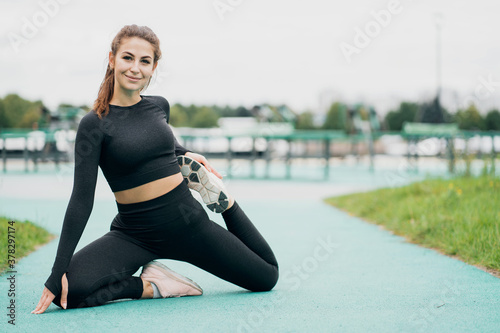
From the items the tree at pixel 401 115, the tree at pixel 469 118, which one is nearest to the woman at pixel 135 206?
the tree at pixel 469 118

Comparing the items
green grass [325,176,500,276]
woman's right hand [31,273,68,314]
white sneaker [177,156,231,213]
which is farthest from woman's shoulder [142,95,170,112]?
green grass [325,176,500,276]

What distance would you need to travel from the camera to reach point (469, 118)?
46.9 meters

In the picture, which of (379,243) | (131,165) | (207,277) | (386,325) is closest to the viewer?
(386,325)

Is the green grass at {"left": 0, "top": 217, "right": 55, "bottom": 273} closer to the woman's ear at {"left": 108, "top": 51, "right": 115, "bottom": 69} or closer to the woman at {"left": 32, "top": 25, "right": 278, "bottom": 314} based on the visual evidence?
the woman at {"left": 32, "top": 25, "right": 278, "bottom": 314}

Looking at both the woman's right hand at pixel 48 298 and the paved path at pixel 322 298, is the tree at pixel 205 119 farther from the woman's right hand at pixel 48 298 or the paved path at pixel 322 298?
the woman's right hand at pixel 48 298

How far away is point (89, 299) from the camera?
3.17 metres

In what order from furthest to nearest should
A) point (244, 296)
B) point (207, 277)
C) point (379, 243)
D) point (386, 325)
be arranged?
point (379, 243), point (207, 277), point (244, 296), point (386, 325)

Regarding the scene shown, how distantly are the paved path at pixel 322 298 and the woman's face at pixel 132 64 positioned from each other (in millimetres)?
1193

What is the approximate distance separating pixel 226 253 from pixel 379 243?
2.89m

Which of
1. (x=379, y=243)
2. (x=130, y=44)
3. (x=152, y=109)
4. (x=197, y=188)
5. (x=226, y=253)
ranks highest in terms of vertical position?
(x=130, y=44)

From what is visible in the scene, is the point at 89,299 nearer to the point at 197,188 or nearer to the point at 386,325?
the point at 197,188

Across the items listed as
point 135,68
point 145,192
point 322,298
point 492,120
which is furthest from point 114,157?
point 492,120

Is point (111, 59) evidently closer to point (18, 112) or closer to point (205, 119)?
point (18, 112)

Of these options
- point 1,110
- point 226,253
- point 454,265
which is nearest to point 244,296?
point 226,253
